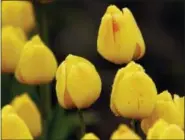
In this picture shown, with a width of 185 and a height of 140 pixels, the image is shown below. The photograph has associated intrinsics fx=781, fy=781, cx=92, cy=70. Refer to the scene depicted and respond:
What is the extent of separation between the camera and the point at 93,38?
7.06 ft

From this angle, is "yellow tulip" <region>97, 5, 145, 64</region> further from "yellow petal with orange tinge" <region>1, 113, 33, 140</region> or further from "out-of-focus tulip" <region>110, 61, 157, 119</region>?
"yellow petal with orange tinge" <region>1, 113, 33, 140</region>

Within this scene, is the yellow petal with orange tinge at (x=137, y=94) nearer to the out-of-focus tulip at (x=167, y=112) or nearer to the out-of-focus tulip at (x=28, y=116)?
the out-of-focus tulip at (x=167, y=112)

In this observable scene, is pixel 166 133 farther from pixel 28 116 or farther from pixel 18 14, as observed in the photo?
pixel 18 14

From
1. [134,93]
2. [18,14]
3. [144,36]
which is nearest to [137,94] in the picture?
[134,93]

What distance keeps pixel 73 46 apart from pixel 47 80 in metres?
1.25

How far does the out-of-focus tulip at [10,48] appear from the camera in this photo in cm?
93

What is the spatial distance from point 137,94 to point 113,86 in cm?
3

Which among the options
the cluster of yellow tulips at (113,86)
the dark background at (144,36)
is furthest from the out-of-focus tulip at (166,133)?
the dark background at (144,36)

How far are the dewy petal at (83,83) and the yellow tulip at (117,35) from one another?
6 centimetres

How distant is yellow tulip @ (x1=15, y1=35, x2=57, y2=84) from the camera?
89 cm

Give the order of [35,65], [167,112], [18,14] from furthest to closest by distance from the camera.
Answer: [18,14] → [35,65] → [167,112]

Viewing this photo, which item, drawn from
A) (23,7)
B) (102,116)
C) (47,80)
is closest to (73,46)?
(102,116)

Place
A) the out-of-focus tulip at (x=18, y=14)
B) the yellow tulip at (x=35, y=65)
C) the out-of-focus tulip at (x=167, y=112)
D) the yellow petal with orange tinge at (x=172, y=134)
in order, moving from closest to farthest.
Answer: the yellow petal with orange tinge at (x=172, y=134)
the out-of-focus tulip at (x=167, y=112)
the yellow tulip at (x=35, y=65)
the out-of-focus tulip at (x=18, y=14)

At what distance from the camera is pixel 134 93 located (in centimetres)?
75
